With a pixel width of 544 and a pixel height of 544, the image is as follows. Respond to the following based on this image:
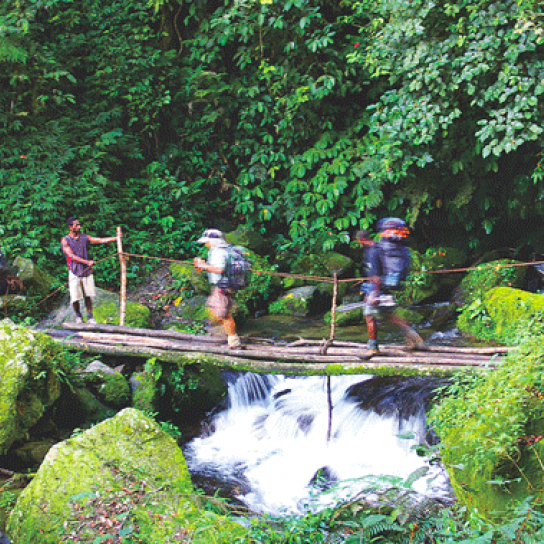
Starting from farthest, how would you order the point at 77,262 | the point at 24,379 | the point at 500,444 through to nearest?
the point at 77,262, the point at 24,379, the point at 500,444

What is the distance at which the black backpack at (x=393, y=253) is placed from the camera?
622 centimetres

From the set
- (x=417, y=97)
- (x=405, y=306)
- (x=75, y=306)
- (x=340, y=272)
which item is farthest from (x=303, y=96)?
(x=75, y=306)

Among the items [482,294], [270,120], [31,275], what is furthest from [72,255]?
[482,294]

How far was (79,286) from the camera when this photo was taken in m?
8.72

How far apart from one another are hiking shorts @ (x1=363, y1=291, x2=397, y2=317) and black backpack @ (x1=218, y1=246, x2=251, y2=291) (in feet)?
4.76

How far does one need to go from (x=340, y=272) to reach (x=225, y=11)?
6345mm

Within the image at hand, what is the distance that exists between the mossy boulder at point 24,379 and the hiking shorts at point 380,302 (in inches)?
146

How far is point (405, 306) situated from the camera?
11.7 metres

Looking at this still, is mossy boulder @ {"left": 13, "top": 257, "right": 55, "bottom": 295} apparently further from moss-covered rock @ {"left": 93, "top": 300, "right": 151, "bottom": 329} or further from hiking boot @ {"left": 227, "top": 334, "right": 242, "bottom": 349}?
hiking boot @ {"left": 227, "top": 334, "right": 242, "bottom": 349}

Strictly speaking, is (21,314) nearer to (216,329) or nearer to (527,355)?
(216,329)

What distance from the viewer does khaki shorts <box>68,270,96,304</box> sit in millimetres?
8641

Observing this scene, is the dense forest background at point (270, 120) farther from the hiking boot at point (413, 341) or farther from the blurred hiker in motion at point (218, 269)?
the blurred hiker in motion at point (218, 269)

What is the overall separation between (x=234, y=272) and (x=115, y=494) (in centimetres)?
288

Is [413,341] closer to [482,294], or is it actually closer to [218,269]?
[218,269]
